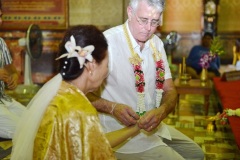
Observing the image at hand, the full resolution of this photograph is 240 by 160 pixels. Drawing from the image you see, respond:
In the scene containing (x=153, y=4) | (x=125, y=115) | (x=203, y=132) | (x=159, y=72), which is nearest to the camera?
(x=125, y=115)

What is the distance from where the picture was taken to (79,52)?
187cm

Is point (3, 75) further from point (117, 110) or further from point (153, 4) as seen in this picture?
point (153, 4)

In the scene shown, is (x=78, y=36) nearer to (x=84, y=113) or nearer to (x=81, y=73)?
(x=81, y=73)

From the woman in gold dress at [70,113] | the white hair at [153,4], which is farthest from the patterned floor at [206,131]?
the woman in gold dress at [70,113]

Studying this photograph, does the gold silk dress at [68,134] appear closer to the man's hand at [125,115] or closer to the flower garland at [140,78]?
the man's hand at [125,115]

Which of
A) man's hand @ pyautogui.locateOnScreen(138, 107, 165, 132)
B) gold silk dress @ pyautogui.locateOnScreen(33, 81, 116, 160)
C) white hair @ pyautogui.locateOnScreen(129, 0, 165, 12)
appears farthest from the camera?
white hair @ pyautogui.locateOnScreen(129, 0, 165, 12)

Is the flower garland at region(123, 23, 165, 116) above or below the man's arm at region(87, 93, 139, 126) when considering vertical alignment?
above

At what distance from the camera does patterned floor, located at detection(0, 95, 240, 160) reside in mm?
4371

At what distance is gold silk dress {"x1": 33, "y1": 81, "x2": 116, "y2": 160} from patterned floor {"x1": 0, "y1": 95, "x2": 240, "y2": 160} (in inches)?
94.8

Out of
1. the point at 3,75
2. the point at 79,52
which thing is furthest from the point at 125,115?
the point at 3,75

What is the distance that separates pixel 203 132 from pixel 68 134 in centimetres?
363

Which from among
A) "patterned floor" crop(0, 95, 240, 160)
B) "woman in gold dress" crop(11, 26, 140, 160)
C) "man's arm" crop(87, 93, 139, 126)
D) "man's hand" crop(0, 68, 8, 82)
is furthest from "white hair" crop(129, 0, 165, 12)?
"patterned floor" crop(0, 95, 240, 160)

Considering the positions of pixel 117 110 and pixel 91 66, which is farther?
pixel 117 110

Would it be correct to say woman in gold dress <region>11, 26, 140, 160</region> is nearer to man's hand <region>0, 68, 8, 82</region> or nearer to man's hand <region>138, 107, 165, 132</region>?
man's hand <region>138, 107, 165, 132</region>
